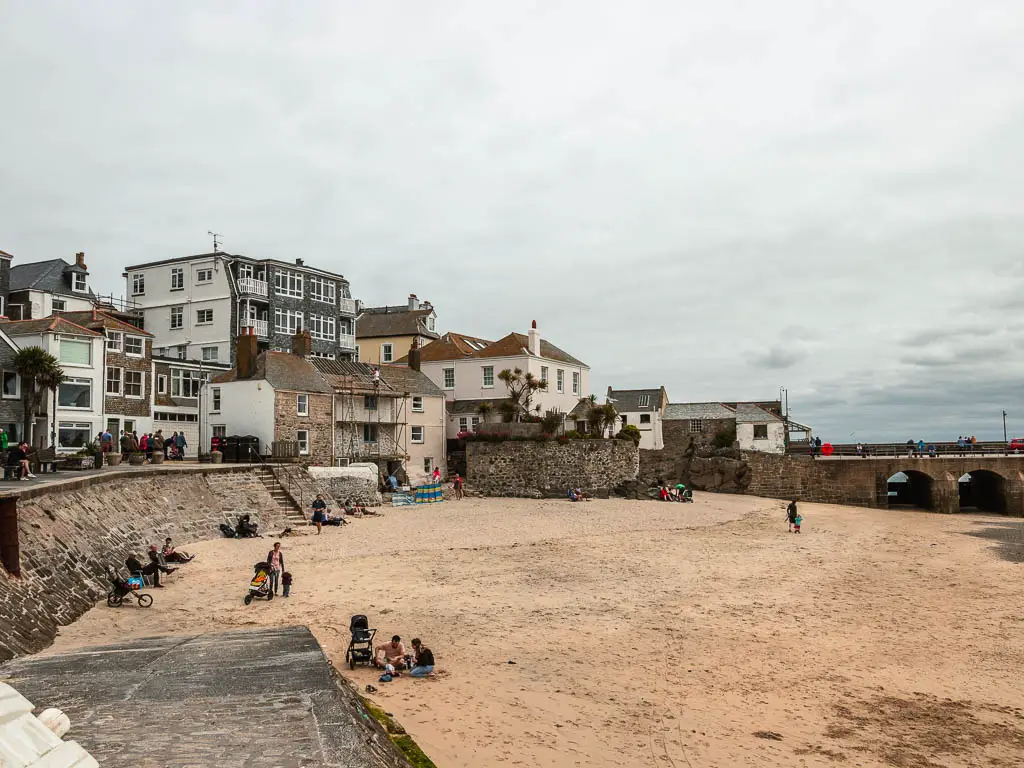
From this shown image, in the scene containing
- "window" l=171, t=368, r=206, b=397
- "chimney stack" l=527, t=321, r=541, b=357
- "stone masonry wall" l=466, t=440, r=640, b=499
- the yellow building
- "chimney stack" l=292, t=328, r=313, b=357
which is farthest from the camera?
the yellow building

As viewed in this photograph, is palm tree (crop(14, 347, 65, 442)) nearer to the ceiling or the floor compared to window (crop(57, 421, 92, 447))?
nearer to the ceiling

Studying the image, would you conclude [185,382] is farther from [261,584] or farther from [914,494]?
[914,494]

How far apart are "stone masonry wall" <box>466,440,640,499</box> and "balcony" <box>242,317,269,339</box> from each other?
16.1 meters

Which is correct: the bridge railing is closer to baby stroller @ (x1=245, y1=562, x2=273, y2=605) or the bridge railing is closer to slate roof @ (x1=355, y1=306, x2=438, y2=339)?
slate roof @ (x1=355, y1=306, x2=438, y2=339)

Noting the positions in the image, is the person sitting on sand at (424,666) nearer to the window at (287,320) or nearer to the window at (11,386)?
the window at (11,386)

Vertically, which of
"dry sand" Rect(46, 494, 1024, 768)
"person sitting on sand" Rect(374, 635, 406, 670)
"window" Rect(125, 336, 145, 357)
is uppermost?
"window" Rect(125, 336, 145, 357)

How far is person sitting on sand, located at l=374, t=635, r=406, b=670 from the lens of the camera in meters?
12.7

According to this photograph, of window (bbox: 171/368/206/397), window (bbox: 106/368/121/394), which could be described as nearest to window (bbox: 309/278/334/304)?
window (bbox: 171/368/206/397)

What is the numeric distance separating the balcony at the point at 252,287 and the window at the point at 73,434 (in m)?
15.4

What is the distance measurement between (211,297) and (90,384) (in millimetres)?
14996

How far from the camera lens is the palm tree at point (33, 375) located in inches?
1201

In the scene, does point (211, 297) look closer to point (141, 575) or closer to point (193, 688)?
point (141, 575)

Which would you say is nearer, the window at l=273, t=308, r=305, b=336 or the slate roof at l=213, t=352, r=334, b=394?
the slate roof at l=213, t=352, r=334, b=394

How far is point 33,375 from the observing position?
3088 centimetres
